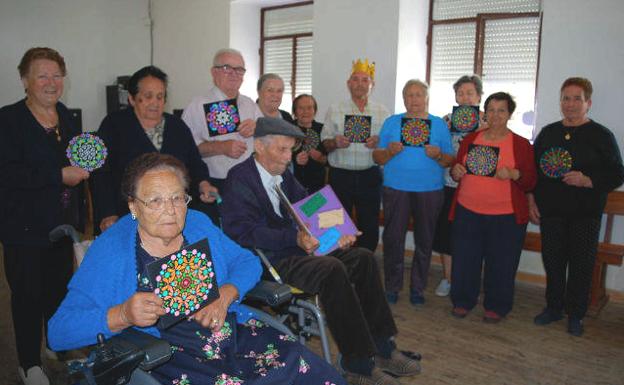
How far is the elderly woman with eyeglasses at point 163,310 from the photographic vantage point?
1.50 m

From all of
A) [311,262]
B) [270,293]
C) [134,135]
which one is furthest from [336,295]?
[134,135]

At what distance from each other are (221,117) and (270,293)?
142 centimetres

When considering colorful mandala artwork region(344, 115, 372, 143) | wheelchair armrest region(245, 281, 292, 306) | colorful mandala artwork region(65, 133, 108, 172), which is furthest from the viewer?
colorful mandala artwork region(344, 115, 372, 143)

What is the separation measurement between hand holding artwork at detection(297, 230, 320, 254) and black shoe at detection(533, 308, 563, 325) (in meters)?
2.01

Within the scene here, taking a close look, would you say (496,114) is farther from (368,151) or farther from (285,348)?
(285,348)

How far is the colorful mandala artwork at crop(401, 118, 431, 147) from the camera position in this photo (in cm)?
350

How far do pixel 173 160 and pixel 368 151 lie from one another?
7.77ft

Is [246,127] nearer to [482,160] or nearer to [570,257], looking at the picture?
[482,160]

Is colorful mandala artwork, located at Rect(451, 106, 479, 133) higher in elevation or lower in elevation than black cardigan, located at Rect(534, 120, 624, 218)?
higher

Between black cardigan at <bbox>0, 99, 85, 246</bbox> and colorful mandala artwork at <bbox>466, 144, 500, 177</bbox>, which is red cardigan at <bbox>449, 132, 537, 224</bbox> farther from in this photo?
black cardigan at <bbox>0, 99, 85, 246</bbox>

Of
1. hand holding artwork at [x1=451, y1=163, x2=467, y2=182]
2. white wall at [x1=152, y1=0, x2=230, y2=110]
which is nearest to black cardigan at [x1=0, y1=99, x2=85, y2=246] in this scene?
hand holding artwork at [x1=451, y1=163, x2=467, y2=182]

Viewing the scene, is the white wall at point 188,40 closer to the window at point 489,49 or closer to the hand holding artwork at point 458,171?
the window at point 489,49

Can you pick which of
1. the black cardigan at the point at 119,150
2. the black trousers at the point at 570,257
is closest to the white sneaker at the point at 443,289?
the black trousers at the point at 570,257

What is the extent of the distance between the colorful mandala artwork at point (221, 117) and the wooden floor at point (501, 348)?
1.42 meters
